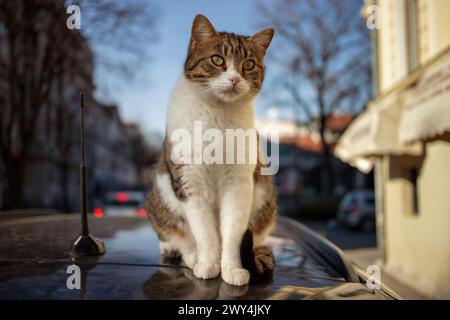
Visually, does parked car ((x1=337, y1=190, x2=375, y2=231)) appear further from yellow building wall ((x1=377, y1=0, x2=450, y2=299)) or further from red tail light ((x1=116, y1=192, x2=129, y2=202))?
red tail light ((x1=116, y1=192, x2=129, y2=202))

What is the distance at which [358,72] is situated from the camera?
1755 cm

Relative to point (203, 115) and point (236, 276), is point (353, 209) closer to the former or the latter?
point (203, 115)

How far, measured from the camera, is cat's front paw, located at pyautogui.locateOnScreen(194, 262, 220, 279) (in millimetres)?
1651

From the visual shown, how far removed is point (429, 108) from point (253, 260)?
4.62 meters

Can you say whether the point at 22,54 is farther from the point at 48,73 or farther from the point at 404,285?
the point at 404,285

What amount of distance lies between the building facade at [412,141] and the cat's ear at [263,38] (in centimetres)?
365

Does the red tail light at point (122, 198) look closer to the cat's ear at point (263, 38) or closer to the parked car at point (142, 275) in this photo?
the parked car at point (142, 275)

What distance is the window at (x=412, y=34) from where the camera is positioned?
791 centimetres

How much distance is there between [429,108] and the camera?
17.6 feet

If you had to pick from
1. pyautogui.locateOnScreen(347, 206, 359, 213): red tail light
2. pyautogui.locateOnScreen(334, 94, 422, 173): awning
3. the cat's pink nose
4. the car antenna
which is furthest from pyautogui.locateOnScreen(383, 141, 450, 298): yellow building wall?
pyautogui.locateOnScreen(347, 206, 359, 213): red tail light

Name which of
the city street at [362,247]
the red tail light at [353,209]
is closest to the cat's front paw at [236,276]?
the city street at [362,247]
